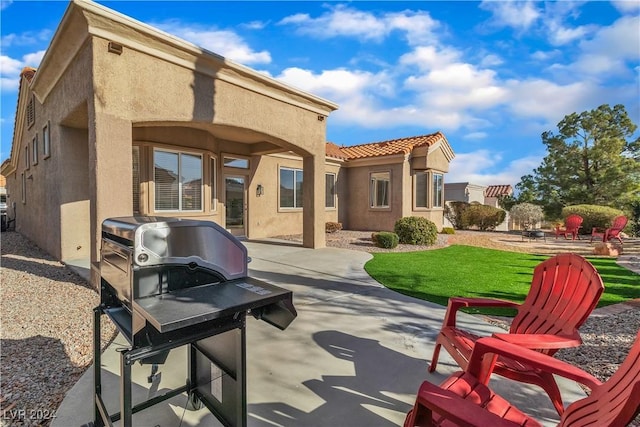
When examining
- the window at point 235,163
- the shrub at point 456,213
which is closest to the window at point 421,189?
the shrub at point 456,213

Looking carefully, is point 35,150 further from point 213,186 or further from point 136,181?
point 213,186

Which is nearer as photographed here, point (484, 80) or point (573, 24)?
point (573, 24)

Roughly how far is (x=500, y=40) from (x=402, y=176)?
767 cm

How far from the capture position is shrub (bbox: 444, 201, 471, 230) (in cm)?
2245

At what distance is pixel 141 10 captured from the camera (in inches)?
306

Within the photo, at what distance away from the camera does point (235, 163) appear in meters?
13.6

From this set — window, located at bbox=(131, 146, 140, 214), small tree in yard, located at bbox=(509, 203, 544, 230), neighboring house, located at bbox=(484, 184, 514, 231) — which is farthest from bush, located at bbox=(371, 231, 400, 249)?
neighboring house, located at bbox=(484, 184, 514, 231)

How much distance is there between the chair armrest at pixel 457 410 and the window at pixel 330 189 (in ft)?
53.5

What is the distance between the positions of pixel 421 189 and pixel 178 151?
12.8 meters

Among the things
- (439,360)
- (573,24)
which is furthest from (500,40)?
(439,360)

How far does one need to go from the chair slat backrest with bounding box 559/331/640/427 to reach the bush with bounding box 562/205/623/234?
2215cm

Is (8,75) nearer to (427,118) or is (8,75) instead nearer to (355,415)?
(355,415)

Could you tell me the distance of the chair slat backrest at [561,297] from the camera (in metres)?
2.64

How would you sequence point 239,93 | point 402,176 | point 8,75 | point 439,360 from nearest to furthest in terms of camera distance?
point 439,360, point 239,93, point 8,75, point 402,176
